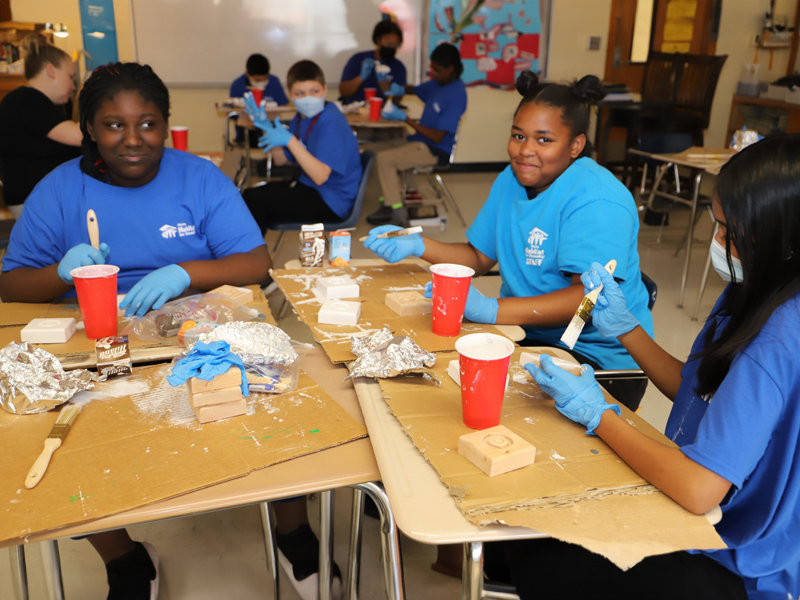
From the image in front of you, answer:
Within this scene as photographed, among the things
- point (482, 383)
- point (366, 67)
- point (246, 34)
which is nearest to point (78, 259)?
point (482, 383)

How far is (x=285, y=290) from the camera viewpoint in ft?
5.68

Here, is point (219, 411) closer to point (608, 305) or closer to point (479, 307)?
point (479, 307)

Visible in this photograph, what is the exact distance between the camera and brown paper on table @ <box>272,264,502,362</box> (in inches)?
55.4

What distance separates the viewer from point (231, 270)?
1823 mm

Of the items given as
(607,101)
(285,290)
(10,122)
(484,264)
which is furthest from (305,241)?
(607,101)

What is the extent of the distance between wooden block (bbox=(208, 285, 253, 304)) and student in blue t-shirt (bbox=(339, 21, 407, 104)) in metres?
4.79

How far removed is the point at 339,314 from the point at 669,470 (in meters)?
0.80

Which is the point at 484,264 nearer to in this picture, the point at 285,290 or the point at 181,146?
the point at 285,290

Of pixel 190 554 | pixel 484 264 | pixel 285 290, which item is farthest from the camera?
pixel 484 264

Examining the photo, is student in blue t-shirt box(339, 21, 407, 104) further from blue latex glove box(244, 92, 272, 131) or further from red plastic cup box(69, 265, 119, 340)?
red plastic cup box(69, 265, 119, 340)

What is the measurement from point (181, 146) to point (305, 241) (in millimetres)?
2175

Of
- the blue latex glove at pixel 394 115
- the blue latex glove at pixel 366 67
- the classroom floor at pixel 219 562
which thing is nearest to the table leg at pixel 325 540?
the classroom floor at pixel 219 562

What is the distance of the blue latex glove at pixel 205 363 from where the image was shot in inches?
43.1

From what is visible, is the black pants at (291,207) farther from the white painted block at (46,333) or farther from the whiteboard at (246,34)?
the whiteboard at (246,34)
